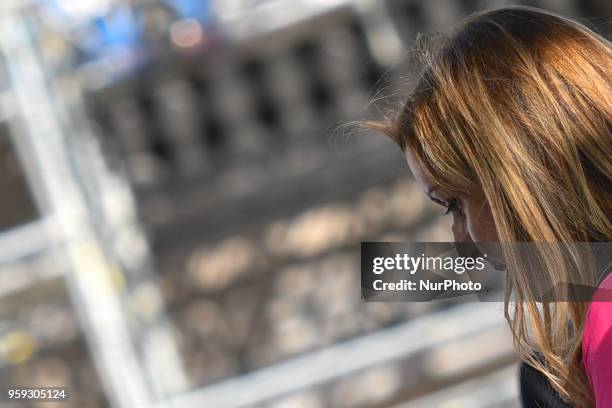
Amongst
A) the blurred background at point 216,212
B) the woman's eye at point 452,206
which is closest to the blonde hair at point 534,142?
the woman's eye at point 452,206

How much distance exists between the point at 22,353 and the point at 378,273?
2684 millimetres

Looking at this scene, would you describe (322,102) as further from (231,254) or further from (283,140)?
(231,254)

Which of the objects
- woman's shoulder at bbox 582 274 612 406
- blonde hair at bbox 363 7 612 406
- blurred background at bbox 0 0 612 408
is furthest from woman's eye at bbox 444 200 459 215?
blurred background at bbox 0 0 612 408

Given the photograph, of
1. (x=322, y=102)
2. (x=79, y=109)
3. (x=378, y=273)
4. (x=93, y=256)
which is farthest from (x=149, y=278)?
(x=378, y=273)

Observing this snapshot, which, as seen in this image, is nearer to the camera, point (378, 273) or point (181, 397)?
point (378, 273)

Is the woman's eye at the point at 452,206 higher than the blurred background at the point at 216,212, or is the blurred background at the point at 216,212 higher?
the blurred background at the point at 216,212

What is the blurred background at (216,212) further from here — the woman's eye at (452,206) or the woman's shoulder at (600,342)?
the woman's shoulder at (600,342)

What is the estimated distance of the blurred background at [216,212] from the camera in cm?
358

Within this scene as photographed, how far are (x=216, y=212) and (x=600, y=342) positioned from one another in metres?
3.04

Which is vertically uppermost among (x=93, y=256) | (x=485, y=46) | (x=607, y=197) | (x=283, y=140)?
(x=283, y=140)

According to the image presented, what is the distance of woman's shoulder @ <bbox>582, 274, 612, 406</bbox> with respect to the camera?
1.01 meters

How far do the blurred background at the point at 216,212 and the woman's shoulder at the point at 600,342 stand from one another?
257cm

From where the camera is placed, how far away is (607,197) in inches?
46.6

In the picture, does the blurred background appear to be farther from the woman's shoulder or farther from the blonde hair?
the woman's shoulder
